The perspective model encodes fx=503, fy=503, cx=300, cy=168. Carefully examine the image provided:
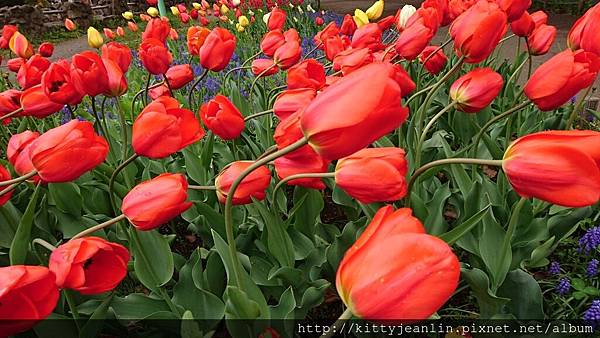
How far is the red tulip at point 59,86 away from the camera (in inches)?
46.1

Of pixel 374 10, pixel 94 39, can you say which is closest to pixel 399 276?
pixel 374 10

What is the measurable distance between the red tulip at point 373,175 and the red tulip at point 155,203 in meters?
0.25

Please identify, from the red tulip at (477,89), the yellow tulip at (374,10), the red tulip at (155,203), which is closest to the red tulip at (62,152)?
the red tulip at (155,203)

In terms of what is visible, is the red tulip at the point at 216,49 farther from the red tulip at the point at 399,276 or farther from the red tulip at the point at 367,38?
the red tulip at the point at 399,276

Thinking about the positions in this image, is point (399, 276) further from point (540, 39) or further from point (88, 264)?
point (540, 39)

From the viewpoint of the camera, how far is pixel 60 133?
0.83 meters

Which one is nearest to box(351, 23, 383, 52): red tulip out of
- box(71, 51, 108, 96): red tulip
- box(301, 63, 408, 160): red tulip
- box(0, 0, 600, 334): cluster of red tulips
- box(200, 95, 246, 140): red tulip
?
box(0, 0, 600, 334): cluster of red tulips

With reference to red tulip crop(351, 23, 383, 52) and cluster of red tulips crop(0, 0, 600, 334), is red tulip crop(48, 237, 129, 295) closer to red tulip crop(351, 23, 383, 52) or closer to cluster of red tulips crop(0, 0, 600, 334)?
cluster of red tulips crop(0, 0, 600, 334)

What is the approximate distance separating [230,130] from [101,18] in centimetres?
1492

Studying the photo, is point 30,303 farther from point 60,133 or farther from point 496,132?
point 496,132

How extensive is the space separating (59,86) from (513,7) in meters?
1.17

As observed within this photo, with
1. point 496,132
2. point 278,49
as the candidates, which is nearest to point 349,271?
point 278,49

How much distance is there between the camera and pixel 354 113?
0.58 metres

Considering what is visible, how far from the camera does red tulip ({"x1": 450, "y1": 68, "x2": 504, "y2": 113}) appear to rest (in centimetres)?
110
